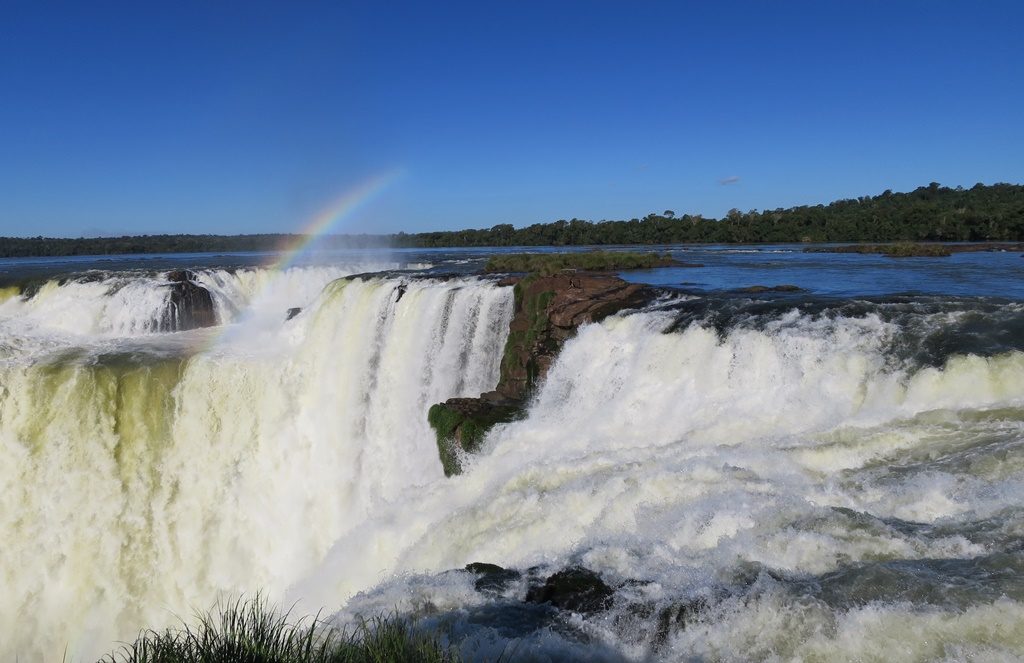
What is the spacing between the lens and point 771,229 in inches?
1825

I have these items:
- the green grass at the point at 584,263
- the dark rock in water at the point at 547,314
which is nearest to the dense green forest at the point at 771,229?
the green grass at the point at 584,263

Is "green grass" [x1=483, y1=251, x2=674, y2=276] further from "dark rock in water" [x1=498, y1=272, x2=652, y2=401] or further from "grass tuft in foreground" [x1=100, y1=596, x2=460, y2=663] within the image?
"grass tuft in foreground" [x1=100, y1=596, x2=460, y2=663]

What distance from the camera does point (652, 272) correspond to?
70.4 ft

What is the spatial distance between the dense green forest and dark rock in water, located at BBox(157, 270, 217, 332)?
891 inches

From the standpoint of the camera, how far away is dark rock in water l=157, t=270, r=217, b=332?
19375 mm

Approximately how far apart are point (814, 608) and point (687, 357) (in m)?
5.58

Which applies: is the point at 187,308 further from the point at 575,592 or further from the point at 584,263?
the point at 575,592

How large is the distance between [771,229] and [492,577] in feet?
151

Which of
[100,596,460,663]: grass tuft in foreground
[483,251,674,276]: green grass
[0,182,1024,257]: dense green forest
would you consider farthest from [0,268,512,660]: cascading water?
[0,182,1024,257]: dense green forest

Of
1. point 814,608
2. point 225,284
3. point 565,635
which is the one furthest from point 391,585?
point 225,284

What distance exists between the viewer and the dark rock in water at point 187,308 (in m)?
19.4

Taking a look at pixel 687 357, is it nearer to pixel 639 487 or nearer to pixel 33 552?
pixel 639 487

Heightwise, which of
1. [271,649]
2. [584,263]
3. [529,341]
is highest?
[584,263]

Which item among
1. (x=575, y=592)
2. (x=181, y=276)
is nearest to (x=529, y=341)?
(x=575, y=592)
